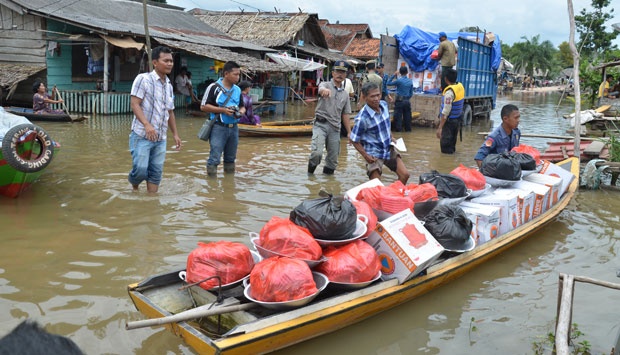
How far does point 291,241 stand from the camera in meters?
3.67

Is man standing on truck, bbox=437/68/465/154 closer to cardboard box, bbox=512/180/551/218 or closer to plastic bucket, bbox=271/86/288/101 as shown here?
cardboard box, bbox=512/180/551/218

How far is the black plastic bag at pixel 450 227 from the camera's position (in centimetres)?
449

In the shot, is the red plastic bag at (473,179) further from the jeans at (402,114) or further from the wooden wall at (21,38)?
the wooden wall at (21,38)

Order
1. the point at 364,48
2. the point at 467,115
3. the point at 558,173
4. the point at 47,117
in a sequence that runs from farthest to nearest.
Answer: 1. the point at 364,48
2. the point at 467,115
3. the point at 47,117
4. the point at 558,173

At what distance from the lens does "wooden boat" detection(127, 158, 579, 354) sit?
3.01 m

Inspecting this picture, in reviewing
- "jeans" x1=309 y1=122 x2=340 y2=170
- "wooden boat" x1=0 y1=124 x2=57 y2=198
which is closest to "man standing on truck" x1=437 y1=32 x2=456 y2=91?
"jeans" x1=309 y1=122 x2=340 y2=170

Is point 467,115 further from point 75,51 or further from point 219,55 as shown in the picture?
point 75,51

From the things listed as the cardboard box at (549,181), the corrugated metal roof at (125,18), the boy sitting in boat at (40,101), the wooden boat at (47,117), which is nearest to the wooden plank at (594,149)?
the cardboard box at (549,181)

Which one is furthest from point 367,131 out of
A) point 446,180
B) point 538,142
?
point 538,142

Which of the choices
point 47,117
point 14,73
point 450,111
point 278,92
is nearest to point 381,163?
point 450,111

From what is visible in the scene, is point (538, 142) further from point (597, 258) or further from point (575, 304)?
point (575, 304)

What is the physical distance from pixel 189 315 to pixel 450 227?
2.40 meters

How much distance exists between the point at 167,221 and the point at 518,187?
3988 mm

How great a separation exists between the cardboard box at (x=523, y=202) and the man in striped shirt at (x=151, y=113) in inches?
152
